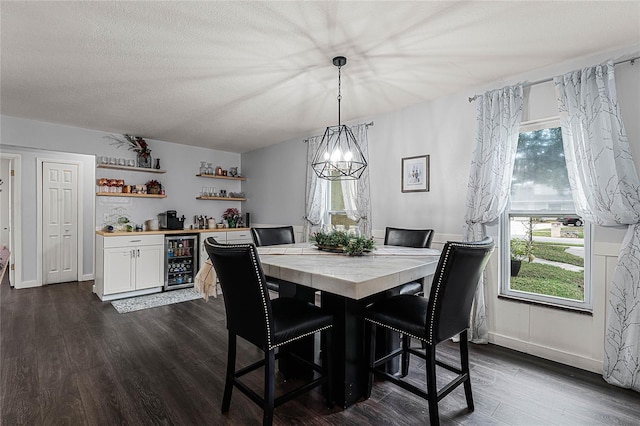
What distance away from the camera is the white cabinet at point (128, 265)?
164 inches

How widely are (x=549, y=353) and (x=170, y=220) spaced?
4.99 metres

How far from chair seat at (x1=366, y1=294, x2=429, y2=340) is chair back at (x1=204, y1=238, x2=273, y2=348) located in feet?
2.23

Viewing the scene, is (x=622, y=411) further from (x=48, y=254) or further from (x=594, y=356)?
(x=48, y=254)

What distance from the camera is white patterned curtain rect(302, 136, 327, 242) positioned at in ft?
15.1

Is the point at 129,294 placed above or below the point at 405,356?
below

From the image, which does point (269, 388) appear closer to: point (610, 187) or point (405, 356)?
point (405, 356)

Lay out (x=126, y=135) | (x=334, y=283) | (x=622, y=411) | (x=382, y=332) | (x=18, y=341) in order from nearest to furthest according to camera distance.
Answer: (x=334, y=283) < (x=622, y=411) < (x=382, y=332) < (x=18, y=341) < (x=126, y=135)

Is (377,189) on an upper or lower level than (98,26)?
lower

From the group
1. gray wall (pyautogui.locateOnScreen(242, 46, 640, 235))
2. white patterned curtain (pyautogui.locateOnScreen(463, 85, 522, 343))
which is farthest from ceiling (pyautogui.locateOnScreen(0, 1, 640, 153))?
white patterned curtain (pyautogui.locateOnScreen(463, 85, 522, 343))

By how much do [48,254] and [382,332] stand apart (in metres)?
5.57

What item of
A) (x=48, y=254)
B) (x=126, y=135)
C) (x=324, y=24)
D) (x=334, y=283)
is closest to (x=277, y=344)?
(x=334, y=283)

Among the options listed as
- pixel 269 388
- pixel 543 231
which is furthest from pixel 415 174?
pixel 269 388

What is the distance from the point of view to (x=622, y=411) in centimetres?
190

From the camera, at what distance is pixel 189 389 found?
2135 mm
